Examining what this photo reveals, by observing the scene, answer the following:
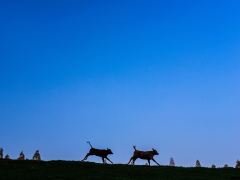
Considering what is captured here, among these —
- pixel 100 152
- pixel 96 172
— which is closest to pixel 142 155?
pixel 100 152

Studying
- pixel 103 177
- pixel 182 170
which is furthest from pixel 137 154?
pixel 103 177

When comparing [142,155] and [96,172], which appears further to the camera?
[142,155]

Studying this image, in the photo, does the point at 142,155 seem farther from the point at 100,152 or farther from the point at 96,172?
the point at 96,172

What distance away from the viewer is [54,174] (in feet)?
106

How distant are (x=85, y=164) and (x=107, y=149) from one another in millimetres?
5997

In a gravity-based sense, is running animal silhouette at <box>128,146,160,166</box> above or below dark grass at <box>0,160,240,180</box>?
above

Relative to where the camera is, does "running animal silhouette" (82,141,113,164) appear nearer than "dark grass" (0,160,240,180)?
No

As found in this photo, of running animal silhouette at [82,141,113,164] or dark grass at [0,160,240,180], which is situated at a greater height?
running animal silhouette at [82,141,113,164]

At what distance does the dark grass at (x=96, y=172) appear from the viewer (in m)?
31.4

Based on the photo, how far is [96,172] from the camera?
1346 inches

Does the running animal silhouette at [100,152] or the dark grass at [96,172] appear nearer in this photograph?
the dark grass at [96,172]

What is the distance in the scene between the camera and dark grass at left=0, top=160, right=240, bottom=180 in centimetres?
3144

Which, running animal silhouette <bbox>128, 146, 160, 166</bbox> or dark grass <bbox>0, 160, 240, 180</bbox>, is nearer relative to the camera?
dark grass <bbox>0, 160, 240, 180</bbox>

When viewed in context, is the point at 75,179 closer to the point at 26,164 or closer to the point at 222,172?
the point at 26,164
